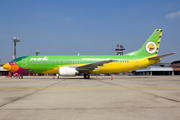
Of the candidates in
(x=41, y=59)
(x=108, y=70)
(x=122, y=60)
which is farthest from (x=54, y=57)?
(x=122, y=60)

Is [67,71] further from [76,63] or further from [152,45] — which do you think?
[152,45]

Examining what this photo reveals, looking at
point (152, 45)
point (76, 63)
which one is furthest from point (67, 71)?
point (152, 45)

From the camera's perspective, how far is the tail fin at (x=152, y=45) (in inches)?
1048

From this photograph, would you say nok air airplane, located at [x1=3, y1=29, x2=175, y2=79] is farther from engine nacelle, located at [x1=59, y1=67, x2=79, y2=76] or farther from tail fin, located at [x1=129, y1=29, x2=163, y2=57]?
engine nacelle, located at [x1=59, y1=67, x2=79, y2=76]

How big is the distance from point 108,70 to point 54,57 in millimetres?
9365

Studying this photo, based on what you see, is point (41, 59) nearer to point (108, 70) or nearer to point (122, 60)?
point (108, 70)

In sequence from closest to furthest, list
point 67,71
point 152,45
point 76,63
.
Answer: point 67,71 < point 76,63 < point 152,45

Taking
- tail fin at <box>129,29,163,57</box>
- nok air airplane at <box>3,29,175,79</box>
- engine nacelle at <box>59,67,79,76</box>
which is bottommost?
engine nacelle at <box>59,67,79,76</box>

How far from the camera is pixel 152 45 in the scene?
1051 inches

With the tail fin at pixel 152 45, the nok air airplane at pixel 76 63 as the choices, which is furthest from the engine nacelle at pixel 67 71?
the tail fin at pixel 152 45

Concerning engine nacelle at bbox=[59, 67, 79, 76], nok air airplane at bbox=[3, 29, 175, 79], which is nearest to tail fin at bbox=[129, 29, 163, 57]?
nok air airplane at bbox=[3, 29, 175, 79]

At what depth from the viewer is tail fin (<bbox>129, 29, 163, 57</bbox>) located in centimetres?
2661

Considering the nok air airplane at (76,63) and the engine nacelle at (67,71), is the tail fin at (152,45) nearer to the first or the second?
the nok air airplane at (76,63)

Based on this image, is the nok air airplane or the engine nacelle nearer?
the engine nacelle
